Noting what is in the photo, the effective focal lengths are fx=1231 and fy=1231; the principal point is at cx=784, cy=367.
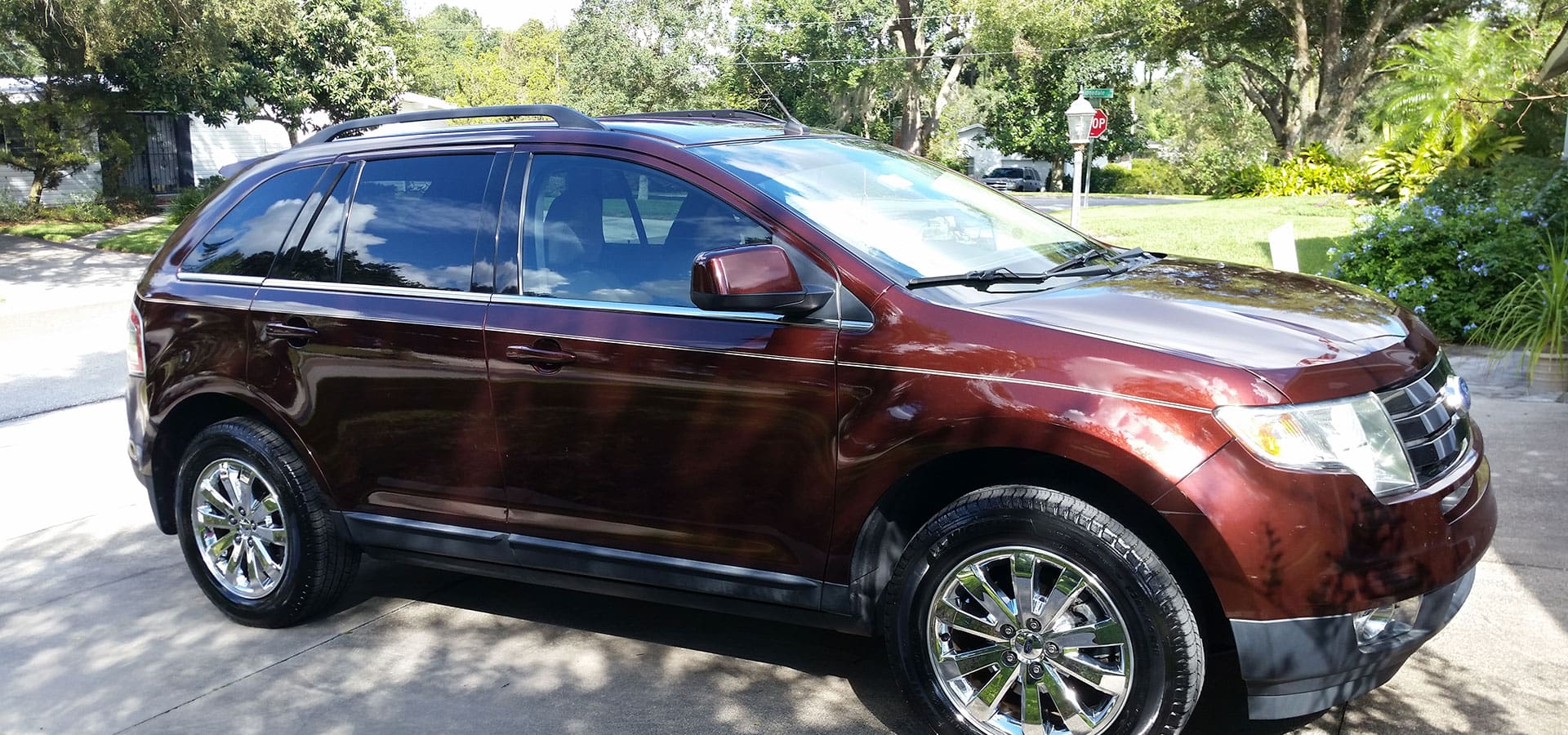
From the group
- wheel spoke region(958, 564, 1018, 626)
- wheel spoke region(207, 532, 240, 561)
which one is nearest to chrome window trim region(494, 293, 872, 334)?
wheel spoke region(958, 564, 1018, 626)

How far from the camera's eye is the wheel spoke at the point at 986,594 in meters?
3.38

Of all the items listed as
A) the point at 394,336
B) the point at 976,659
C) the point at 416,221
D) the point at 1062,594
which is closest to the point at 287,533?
the point at 394,336

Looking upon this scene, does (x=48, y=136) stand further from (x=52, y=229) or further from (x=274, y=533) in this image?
(x=274, y=533)

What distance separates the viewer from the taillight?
5043 mm

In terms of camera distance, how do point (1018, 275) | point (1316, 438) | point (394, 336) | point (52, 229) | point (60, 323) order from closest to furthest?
point (1316, 438)
point (1018, 275)
point (394, 336)
point (60, 323)
point (52, 229)

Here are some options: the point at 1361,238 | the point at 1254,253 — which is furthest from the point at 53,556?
the point at 1254,253

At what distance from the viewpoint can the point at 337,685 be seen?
4324 mm

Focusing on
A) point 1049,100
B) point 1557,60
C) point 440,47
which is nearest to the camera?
point 1557,60

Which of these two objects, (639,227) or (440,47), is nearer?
(639,227)

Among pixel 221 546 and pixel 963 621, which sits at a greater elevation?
pixel 963 621

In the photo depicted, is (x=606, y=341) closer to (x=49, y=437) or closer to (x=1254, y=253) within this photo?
(x=49, y=437)

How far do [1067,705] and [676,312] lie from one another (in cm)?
163

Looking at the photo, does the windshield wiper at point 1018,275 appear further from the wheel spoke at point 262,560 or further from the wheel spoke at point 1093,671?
the wheel spoke at point 262,560

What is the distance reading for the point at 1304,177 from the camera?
1217 inches
